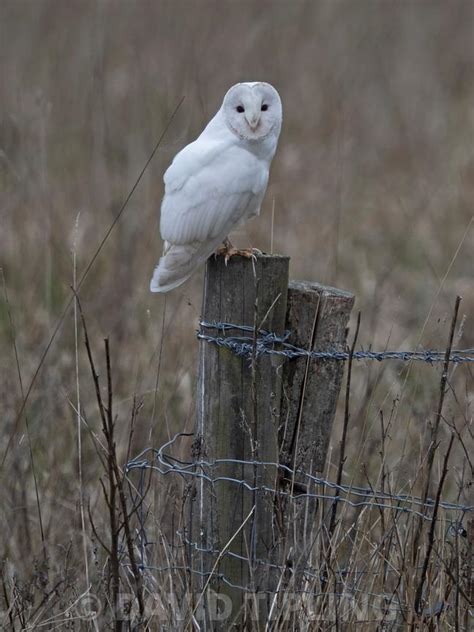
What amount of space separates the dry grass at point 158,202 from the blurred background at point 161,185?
0.06ft

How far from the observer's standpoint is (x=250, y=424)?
104 inches

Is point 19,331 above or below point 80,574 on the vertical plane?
above

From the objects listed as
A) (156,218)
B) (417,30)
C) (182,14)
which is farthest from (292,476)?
(417,30)

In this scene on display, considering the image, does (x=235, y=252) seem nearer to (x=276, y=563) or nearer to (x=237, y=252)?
(x=237, y=252)

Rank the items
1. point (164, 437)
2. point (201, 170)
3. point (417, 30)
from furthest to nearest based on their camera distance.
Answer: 1. point (417, 30)
2. point (164, 437)
3. point (201, 170)

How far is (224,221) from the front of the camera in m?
3.19

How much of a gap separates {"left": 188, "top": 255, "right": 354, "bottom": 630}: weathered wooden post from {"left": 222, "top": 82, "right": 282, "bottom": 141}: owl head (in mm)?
536

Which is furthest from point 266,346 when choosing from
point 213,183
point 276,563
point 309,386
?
point 213,183

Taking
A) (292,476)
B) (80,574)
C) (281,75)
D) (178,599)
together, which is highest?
(281,75)

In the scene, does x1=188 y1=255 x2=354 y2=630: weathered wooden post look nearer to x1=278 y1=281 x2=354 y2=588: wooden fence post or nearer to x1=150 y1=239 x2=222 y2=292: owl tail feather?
x1=278 y1=281 x2=354 y2=588: wooden fence post

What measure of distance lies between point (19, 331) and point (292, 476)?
10.1 feet

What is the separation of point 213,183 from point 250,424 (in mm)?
847

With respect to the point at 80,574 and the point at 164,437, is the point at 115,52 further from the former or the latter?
the point at 80,574

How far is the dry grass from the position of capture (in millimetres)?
3891
